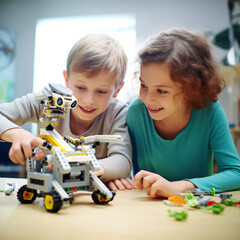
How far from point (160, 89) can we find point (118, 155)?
26 cm

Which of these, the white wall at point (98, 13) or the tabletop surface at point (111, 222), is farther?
the white wall at point (98, 13)

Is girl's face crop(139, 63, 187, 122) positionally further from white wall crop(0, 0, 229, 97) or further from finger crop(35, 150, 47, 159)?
white wall crop(0, 0, 229, 97)

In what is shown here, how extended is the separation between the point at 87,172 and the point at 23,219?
0.62 feet

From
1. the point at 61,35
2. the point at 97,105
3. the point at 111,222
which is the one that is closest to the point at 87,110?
the point at 97,105

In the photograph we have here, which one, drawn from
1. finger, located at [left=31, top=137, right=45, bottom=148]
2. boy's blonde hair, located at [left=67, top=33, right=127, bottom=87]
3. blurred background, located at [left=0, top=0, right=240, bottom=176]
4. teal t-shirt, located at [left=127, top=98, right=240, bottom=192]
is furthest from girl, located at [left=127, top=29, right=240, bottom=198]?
blurred background, located at [left=0, top=0, right=240, bottom=176]

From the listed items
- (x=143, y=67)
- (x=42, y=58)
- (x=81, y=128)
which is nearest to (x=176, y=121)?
(x=143, y=67)

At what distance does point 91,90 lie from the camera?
974 millimetres

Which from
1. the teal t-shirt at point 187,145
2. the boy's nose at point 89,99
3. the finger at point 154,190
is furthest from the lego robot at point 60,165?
the teal t-shirt at point 187,145

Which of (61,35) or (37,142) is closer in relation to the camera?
(37,142)

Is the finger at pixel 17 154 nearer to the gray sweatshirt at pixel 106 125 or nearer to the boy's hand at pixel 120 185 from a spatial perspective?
the gray sweatshirt at pixel 106 125

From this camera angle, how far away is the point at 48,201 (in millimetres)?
560

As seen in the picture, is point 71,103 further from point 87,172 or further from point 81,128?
point 81,128

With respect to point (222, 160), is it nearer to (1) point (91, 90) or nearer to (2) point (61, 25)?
(1) point (91, 90)

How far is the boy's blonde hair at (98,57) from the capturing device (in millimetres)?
984
